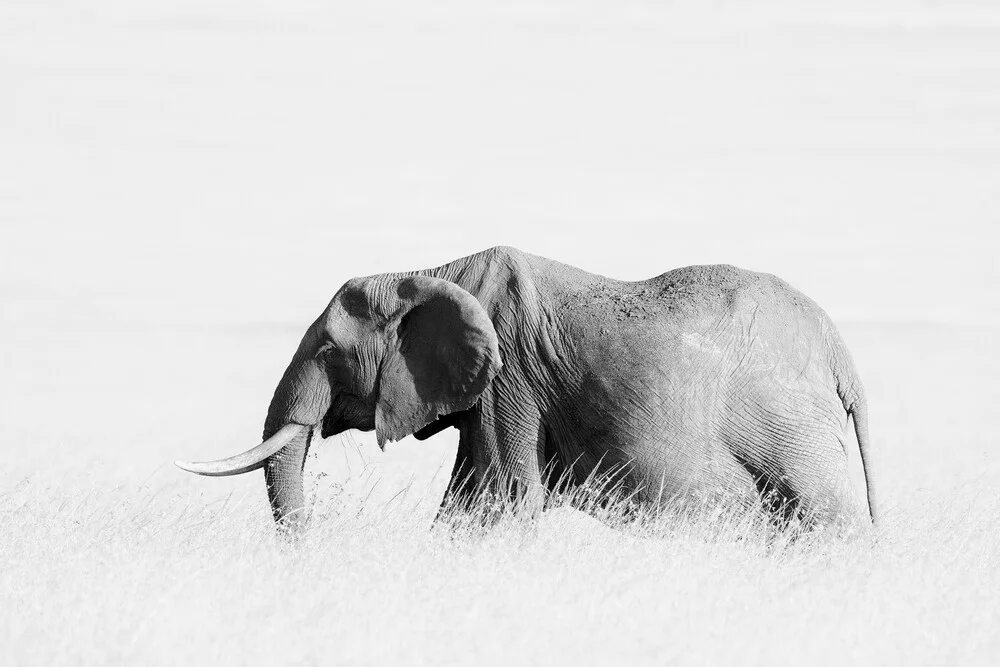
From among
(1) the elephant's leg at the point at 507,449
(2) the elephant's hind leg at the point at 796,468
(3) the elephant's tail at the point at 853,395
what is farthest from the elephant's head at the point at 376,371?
(3) the elephant's tail at the point at 853,395

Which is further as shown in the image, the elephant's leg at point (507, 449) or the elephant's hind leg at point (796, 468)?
the elephant's leg at point (507, 449)

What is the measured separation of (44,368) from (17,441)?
28.9 m

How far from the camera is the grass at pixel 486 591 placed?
7637 mm

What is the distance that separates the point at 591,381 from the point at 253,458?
247cm

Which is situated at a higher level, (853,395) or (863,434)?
(853,395)

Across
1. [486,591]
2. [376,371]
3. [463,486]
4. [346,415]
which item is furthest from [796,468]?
[346,415]

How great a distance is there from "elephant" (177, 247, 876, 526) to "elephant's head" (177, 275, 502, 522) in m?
0.01

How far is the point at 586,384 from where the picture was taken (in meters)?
10.6

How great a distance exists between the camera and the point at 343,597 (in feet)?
27.4

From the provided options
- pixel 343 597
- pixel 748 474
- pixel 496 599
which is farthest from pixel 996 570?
pixel 343 597

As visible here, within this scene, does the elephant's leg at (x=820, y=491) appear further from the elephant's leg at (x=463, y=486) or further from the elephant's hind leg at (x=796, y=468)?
the elephant's leg at (x=463, y=486)

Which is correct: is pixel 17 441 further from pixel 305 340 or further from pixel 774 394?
pixel 774 394

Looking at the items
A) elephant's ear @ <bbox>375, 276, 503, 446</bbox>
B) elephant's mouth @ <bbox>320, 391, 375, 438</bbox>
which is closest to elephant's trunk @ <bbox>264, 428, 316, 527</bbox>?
elephant's mouth @ <bbox>320, 391, 375, 438</bbox>

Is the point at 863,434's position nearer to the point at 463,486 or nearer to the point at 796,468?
the point at 796,468
